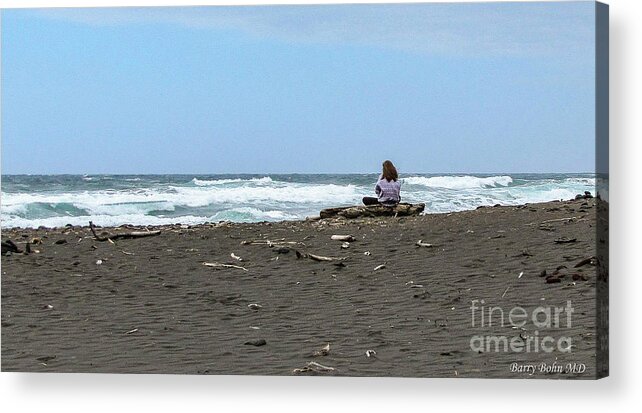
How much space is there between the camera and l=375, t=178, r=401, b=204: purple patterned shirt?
15578 millimetres

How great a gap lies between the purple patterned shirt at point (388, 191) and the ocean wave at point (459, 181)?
0.42 feet

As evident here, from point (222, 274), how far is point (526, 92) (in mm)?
3795

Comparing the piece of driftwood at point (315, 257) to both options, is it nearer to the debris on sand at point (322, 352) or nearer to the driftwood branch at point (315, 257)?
the driftwood branch at point (315, 257)

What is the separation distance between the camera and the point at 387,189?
15688 mm

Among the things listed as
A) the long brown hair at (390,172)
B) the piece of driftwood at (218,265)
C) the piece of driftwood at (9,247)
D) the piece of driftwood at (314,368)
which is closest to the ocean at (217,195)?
the long brown hair at (390,172)

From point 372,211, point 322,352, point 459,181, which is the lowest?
point 322,352

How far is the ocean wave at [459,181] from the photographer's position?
51.4ft

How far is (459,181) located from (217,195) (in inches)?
105

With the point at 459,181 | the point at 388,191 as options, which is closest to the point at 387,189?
the point at 388,191

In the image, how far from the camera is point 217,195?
16.2 meters

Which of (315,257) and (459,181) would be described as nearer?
(459,181)

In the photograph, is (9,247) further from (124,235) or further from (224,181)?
(224,181)

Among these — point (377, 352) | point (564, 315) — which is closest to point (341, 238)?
point (377, 352)

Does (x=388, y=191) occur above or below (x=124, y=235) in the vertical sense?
above
